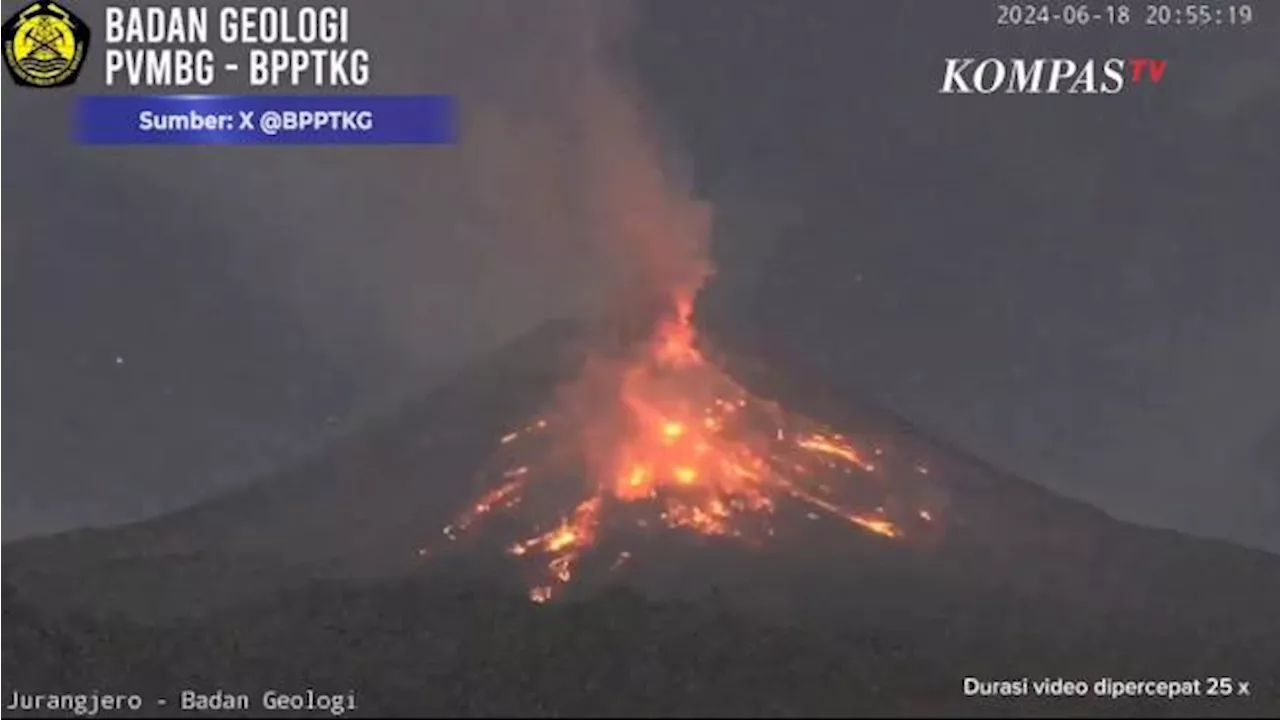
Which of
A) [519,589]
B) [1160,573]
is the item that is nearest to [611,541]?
[519,589]

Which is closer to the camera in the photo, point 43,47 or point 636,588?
point 43,47

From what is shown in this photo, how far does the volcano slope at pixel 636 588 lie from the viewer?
5272 cm

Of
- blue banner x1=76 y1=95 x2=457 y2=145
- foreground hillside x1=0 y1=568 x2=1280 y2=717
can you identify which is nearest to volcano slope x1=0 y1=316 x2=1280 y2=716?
foreground hillside x1=0 y1=568 x2=1280 y2=717

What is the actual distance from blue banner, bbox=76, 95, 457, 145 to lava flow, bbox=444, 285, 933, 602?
113 ft

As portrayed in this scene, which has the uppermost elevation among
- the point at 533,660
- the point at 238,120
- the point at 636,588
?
the point at 238,120

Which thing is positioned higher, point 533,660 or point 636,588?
point 636,588

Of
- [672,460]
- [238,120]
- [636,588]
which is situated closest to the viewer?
[238,120]

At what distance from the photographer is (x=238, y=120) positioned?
144 ft

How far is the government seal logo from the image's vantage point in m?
44.2

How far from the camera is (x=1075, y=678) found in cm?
5522

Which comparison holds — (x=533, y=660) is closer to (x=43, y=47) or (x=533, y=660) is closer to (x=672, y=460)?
(x=43, y=47)

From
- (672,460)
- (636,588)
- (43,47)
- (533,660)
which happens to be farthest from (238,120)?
(672,460)

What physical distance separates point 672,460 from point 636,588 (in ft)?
73.2

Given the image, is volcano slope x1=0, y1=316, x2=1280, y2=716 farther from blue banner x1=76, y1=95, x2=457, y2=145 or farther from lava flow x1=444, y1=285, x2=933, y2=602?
blue banner x1=76, y1=95, x2=457, y2=145
